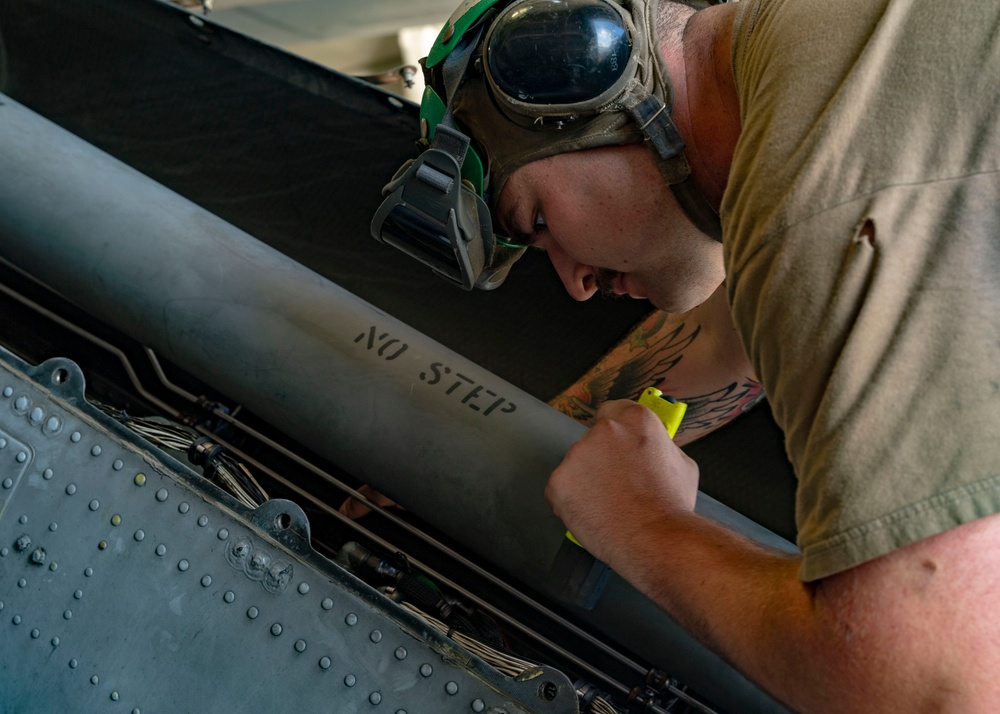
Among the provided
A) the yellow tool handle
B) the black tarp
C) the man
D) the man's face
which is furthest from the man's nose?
the black tarp

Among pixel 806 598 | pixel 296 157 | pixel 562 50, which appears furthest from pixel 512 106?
pixel 296 157

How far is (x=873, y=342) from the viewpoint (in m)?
0.65

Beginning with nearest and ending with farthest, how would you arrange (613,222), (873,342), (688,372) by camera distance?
(873,342)
(613,222)
(688,372)

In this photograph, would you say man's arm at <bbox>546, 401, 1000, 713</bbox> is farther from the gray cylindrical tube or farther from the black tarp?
the black tarp

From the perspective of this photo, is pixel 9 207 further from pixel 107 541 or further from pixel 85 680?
pixel 85 680

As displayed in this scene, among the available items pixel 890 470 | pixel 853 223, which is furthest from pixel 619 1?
pixel 890 470

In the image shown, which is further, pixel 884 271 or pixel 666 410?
pixel 666 410

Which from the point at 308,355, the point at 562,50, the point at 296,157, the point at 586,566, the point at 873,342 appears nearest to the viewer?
the point at 873,342

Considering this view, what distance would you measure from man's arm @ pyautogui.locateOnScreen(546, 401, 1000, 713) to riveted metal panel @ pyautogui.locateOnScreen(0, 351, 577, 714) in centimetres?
24

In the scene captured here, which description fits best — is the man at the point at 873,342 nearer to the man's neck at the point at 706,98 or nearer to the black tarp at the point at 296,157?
the man's neck at the point at 706,98

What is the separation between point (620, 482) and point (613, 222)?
0.30 metres

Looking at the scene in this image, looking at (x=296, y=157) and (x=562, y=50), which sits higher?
(x=562, y=50)

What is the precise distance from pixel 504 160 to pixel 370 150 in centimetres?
89

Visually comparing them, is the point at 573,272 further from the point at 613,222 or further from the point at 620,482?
the point at 620,482
